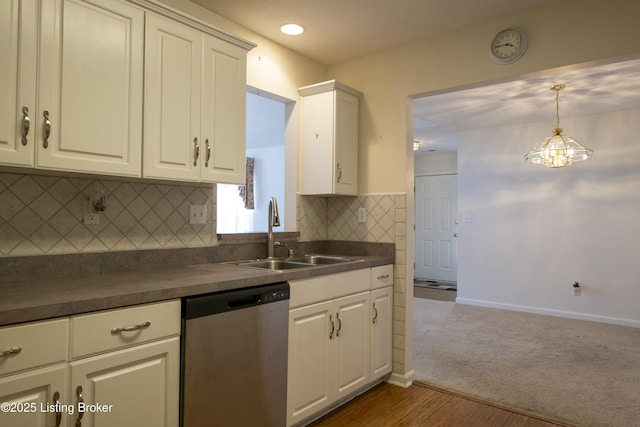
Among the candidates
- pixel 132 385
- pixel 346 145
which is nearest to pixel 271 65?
pixel 346 145

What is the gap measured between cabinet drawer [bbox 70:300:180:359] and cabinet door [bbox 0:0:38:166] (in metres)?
0.66

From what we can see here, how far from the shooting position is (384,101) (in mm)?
3062

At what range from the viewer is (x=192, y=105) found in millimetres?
2021

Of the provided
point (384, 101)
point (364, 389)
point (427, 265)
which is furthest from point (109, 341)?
point (427, 265)

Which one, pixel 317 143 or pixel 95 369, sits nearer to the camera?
pixel 95 369

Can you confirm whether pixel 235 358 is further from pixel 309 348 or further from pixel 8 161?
pixel 8 161

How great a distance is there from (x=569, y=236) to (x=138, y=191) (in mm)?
4963

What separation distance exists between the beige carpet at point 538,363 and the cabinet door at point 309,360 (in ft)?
3.33

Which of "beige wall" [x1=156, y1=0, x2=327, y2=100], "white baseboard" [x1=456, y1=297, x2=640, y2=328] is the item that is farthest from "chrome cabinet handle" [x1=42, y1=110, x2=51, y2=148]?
"white baseboard" [x1=456, y1=297, x2=640, y2=328]

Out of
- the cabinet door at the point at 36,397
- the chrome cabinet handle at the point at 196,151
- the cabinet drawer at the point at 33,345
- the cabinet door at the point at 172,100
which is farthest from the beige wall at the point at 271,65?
the cabinet door at the point at 36,397

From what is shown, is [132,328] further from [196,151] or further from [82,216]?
[196,151]

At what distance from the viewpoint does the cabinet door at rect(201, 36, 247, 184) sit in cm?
209

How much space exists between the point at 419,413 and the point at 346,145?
1891 mm

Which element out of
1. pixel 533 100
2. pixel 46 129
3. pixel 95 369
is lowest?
pixel 95 369
